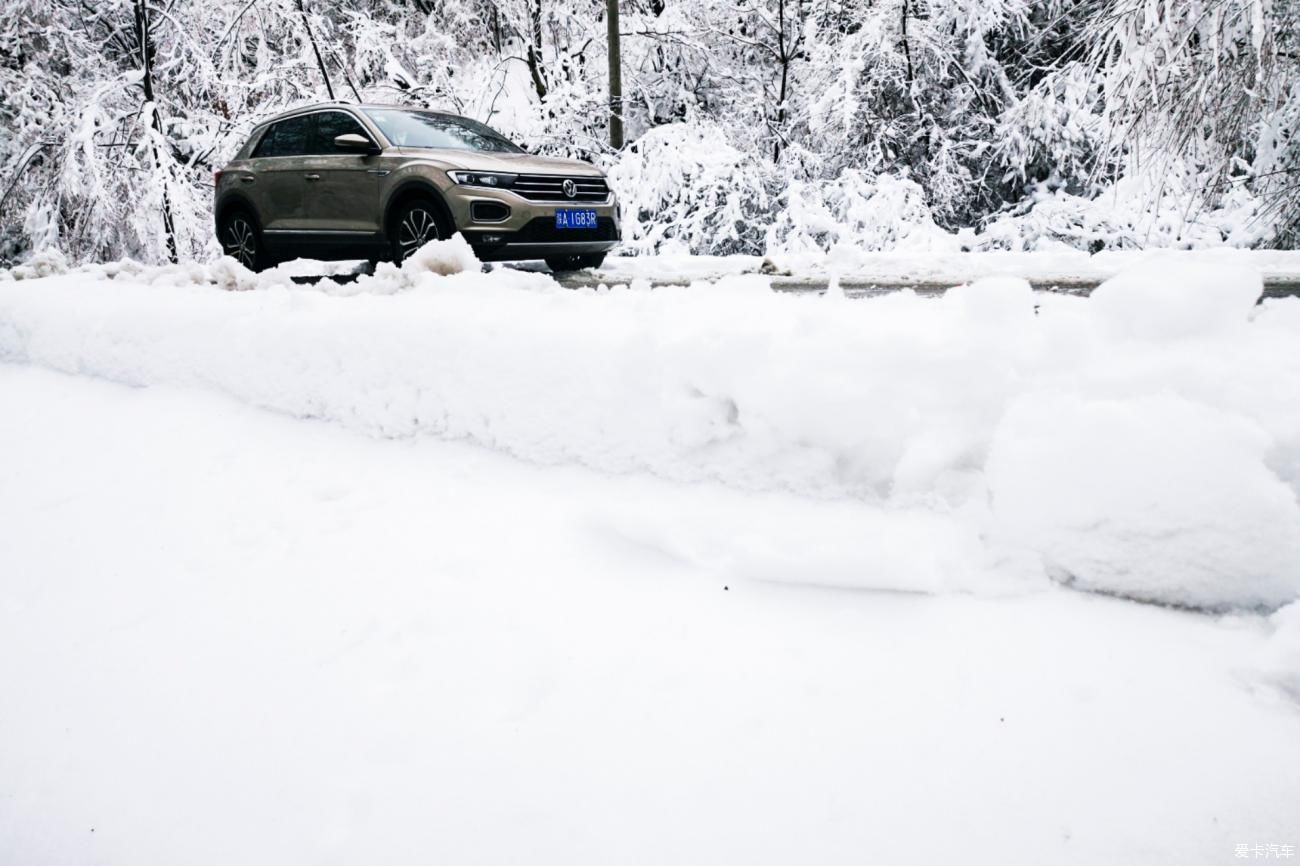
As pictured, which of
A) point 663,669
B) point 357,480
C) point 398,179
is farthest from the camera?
point 398,179

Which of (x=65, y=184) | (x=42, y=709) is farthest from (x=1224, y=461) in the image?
(x=65, y=184)

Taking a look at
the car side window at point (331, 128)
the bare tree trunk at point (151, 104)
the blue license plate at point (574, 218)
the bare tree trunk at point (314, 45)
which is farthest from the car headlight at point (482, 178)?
the bare tree trunk at point (314, 45)

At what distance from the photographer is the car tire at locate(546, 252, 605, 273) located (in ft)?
22.1

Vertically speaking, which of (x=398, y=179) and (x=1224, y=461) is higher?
(x=398, y=179)

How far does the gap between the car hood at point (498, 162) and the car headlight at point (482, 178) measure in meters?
0.03

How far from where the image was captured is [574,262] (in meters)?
7.02

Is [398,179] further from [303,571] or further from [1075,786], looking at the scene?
[1075,786]

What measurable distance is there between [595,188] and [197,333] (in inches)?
137

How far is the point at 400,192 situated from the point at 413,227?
29 centimetres

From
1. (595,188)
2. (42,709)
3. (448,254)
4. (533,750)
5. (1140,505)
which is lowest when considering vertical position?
(42,709)

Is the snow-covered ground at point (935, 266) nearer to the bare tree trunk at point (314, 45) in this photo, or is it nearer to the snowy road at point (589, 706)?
the snowy road at point (589, 706)

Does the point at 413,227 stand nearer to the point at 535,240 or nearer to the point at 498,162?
the point at 498,162

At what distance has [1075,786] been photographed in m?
1.45

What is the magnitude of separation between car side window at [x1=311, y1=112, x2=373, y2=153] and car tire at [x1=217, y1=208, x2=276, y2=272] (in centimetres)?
118
